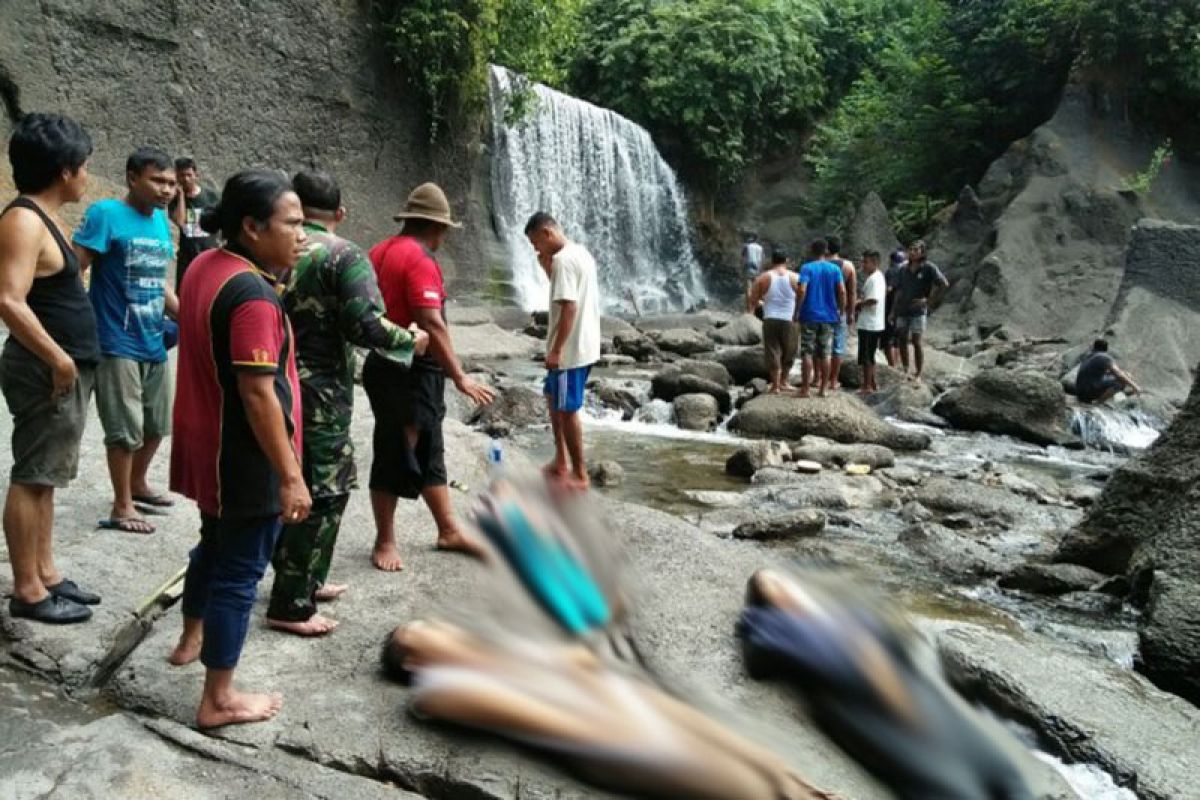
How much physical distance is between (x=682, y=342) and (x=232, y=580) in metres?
14.8

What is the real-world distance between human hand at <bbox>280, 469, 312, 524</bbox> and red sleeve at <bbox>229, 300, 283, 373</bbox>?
314 millimetres

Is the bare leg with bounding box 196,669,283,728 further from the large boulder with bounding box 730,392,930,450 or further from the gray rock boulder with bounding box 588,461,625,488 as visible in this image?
the large boulder with bounding box 730,392,930,450

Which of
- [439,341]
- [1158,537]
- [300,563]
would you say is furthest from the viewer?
[1158,537]

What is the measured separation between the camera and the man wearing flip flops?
155 inches

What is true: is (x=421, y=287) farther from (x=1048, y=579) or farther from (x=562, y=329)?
(x=1048, y=579)

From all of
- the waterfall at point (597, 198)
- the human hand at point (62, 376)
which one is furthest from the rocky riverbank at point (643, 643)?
the waterfall at point (597, 198)

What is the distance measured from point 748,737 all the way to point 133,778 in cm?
242

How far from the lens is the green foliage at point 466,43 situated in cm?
1566

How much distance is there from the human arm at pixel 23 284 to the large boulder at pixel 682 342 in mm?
14263

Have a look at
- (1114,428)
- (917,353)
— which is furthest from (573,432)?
(917,353)

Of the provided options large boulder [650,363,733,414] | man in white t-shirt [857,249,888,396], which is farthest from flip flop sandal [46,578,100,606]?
man in white t-shirt [857,249,888,396]

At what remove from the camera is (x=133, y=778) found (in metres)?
2.49

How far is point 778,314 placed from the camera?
10977 mm

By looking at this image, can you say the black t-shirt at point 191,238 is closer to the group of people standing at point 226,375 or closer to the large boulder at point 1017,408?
the group of people standing at point 226,375
